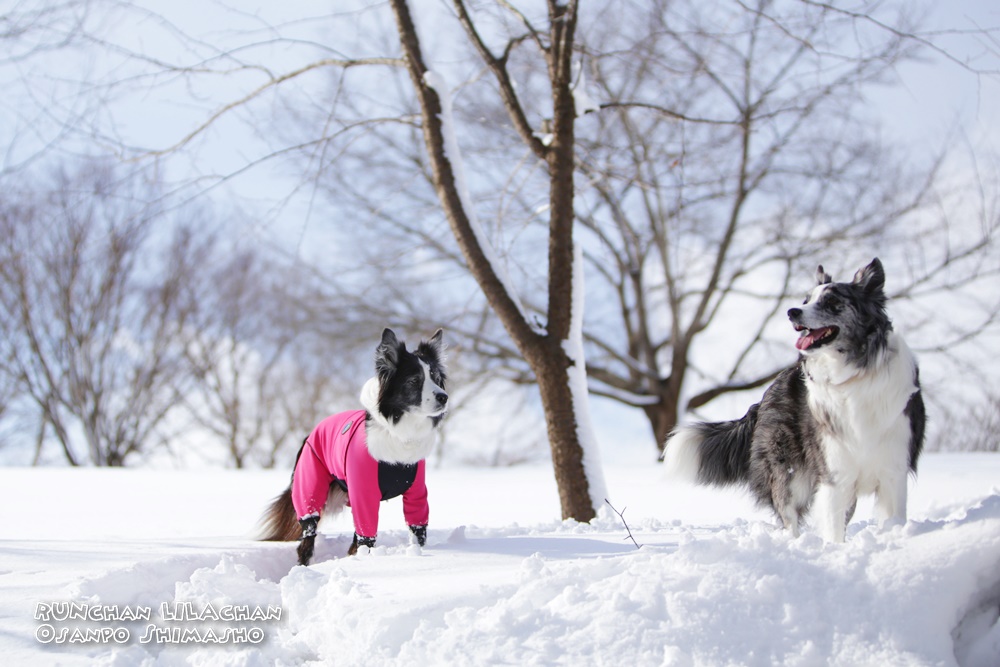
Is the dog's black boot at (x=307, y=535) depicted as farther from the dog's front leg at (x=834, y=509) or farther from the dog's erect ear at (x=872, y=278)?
the dog's erect ear at (x=872, y=278)

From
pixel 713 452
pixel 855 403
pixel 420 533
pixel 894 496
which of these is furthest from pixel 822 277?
pixel 420 533

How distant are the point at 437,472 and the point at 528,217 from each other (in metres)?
6.55

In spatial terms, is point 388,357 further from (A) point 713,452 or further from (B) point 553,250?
(B) point 553,250

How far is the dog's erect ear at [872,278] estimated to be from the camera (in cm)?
389

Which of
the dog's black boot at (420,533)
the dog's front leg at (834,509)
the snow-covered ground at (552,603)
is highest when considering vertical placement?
the dog's front leg at (834,509)

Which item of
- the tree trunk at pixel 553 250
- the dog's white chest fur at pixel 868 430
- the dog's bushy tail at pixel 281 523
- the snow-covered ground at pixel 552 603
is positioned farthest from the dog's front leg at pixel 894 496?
the dog's bushy tail at pixel 281 523

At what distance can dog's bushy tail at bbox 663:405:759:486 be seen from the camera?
4852mm

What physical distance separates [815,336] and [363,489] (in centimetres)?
259

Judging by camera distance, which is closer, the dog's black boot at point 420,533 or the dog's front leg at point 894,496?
the dog's front leg at point 894,496

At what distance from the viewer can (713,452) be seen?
16.3 feet

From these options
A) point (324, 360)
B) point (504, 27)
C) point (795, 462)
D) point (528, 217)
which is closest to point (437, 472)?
point (324, 360)

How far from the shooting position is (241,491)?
35.2 ft

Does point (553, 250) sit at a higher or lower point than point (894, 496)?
higher

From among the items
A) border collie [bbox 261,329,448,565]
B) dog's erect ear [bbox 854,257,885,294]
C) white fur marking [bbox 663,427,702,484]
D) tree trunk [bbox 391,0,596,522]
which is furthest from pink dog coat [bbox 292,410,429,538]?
dog's erect ear [bbox 854,257,885,294]
